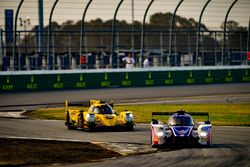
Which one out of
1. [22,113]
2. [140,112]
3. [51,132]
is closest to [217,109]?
[140,112]

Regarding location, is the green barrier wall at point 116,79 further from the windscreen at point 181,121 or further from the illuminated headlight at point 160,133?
the illuminated headlight at point 160,133

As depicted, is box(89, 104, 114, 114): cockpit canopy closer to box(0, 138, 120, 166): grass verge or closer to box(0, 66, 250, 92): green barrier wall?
box(0, 138, 120, 166): grass verge

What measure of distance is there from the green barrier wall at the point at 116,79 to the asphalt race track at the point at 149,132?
542 millimetres

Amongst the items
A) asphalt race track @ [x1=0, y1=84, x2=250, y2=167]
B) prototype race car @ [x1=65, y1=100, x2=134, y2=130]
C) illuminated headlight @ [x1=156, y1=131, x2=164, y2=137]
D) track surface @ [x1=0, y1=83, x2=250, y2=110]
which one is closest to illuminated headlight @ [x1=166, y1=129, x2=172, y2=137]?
illuminated headlight @ [x1=156, y1=131, x2=164, y2=137]

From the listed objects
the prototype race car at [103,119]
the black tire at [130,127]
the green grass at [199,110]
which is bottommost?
the green grass at [199,110]

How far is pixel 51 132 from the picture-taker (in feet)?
92.6

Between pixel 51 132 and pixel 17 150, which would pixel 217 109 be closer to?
pixel 51 132

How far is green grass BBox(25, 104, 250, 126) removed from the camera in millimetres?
32906

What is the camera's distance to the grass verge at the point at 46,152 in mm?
20000

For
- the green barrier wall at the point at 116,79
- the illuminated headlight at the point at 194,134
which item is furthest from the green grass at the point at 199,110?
the illuminated headlight at the point at 194,134

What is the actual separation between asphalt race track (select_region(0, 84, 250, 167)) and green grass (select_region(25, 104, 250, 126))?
2.08m

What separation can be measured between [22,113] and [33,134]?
918 cm

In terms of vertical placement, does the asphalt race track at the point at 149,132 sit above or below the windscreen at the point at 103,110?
below

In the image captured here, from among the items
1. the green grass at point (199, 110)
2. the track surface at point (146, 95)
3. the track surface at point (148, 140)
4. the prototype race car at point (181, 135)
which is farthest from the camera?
the track surface at point (146, 95)
